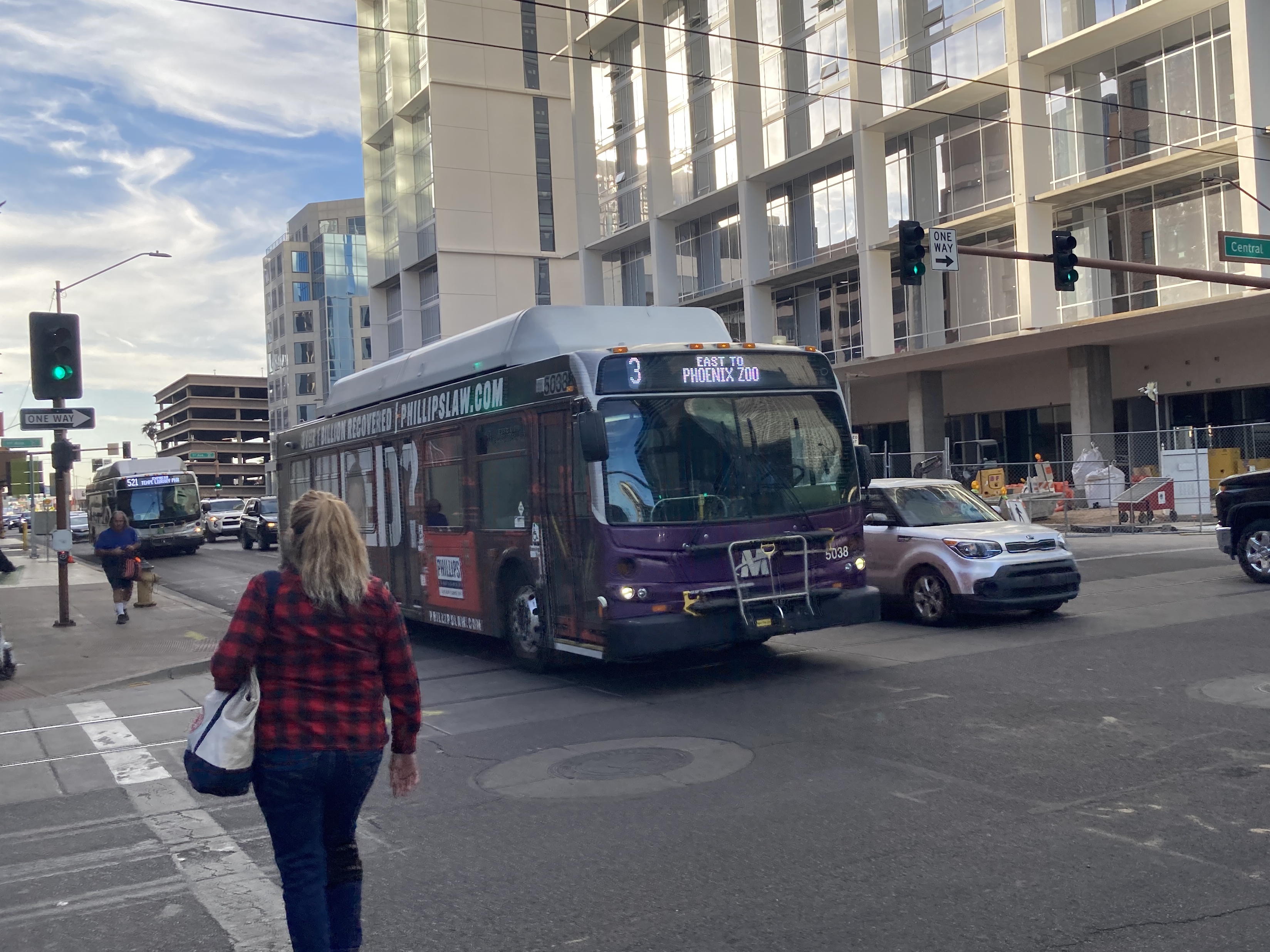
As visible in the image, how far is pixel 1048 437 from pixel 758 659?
32.4 m

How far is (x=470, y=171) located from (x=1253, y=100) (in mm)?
38575

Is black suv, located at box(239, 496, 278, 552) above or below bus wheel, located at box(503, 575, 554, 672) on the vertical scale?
above

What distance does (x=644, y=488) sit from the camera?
32.4 ft

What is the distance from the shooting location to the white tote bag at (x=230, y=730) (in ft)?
12.4

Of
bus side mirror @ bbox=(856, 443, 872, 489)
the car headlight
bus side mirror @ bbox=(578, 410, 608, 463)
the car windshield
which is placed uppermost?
bus side mirror @ bbox=(578, 410, 608, 463)

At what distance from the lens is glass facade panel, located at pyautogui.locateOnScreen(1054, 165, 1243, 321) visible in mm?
32188

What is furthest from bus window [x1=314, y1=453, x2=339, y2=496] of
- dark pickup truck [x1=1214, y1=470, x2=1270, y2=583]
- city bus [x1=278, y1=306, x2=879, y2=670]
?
dark pickup truck [x1=1214, y1=470, x2=1270, y2=583]

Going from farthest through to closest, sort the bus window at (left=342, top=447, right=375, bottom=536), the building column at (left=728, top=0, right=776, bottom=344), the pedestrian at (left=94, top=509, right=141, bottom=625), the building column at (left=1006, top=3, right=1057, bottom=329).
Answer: the building column at (left=728, top=0, right=776, bottom=344) < the building column at (left=1006, top=3, right=1057, bottom=329) < the pedestrian at (left=94, top=509, right=141, bottom=625) < the bus window at (left=342, top=447, right=375, bottom=536)

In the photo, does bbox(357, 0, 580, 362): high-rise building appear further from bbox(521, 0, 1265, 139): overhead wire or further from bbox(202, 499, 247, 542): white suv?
bbox(521, 0, 1265, 139): overhead wire

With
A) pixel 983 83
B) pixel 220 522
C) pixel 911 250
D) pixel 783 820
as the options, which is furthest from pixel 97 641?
pixel 220 522

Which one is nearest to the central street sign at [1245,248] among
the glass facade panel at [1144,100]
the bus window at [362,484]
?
the glass facade panel at [1144,100]

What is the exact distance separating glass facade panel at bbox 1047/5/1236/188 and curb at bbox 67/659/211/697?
94.4ft

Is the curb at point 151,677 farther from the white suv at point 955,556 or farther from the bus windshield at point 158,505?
the bus windshield at point 158,505

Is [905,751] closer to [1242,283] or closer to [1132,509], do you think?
[1242,283]
